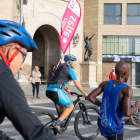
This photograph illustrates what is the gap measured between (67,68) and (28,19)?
2064 centimetres

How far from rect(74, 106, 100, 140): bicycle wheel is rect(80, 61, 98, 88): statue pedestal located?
1813 cm

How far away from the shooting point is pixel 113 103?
3023mm

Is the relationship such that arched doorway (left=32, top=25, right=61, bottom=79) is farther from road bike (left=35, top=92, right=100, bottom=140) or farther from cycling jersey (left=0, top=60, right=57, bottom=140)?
cycling jersey (left=0, top=60, right=57, bottom=140)

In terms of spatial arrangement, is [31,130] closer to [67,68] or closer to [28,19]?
[67,68]

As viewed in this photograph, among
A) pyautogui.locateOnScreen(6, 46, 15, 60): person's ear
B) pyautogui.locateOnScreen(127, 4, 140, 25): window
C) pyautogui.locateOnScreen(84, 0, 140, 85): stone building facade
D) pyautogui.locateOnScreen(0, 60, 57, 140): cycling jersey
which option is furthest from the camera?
pyautogui.locateOnScreen(127, 4, 140, 25): window

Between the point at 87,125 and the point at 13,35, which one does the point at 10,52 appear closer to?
the point at 13,35

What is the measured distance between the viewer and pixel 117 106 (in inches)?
119

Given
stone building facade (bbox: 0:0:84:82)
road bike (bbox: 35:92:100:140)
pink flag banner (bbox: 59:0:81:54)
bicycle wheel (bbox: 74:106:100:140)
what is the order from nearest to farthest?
road bike (bbox: 35:92:100:140), bicycle wheel (bbox: 74:106:100:140), pink flag banner (bbox: 59:0:81:54), stone building facade (bbox: 0:0:84:82)

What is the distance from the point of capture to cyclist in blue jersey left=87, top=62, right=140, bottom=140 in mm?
2965

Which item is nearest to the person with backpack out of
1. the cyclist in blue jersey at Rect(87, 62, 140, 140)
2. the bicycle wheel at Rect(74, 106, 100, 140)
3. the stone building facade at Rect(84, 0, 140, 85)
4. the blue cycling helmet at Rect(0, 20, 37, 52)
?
the blue cycling helmet at Rect(0, 20, 37, 52)

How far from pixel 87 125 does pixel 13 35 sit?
14.7ft

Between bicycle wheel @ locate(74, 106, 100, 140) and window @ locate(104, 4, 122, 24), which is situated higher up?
window @ locate(104, 4, 122, 24)

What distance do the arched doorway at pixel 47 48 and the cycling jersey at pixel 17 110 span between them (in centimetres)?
2672

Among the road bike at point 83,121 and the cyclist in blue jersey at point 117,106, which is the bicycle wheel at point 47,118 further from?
the cyclist in blue jersey at point 117,106
